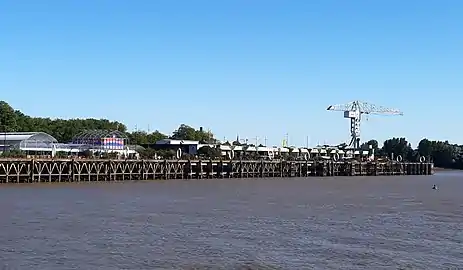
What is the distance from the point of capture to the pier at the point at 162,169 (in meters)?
89.0

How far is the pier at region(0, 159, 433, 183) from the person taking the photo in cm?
8900

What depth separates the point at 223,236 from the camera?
33375mm

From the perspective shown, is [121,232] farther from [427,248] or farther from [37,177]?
[37,177]

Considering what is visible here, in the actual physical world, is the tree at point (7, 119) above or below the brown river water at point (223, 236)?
above

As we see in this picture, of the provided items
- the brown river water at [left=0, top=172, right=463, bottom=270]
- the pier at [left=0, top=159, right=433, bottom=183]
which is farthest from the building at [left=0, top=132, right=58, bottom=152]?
the brown river water at [left=0, top=172, right=463, bottom=270]

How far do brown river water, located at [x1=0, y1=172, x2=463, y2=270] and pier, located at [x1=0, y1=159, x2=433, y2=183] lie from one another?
119ft

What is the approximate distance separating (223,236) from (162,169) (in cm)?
8065

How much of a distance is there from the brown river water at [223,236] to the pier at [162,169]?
36152 millimetres

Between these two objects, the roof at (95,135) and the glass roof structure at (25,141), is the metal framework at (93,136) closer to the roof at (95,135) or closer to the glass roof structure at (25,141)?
the roof at (95,135)

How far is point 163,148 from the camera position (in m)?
168

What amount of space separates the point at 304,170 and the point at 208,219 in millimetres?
115887

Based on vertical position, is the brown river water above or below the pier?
below

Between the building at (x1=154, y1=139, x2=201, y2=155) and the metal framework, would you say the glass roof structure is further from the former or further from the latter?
the building at (x1=154, y1=139, x2=201, y2=155)

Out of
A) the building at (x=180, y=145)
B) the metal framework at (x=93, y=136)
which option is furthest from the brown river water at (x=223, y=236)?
the building at (x=180, y=145)
